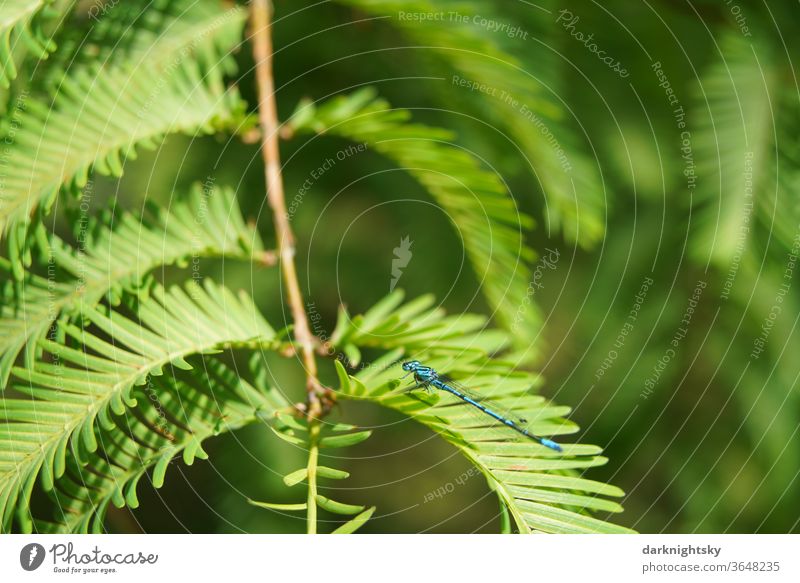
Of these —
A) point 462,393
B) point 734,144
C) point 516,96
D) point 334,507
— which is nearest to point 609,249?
point 734,144

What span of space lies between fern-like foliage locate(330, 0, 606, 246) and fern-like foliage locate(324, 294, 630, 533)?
26 cm

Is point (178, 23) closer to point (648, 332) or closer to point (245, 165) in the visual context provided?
point (245, 165)

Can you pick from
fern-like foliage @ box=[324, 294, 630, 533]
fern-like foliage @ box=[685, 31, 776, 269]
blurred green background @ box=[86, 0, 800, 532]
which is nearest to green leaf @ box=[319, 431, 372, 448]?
fern-like foliage @ box=[324, 294, 630, 533]

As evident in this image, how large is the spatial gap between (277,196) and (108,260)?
0.17 m

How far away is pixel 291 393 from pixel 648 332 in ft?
1.84

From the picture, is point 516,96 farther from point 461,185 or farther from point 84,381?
point 84,381

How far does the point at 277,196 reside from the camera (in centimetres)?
66

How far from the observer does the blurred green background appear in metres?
0.89

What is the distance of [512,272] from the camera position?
29.1 inches

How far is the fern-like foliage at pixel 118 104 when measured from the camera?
59 cm

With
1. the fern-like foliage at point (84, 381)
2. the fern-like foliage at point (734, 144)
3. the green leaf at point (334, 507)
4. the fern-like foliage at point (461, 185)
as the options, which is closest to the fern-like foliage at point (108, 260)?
the fern-like foliage at point (84, 381)
